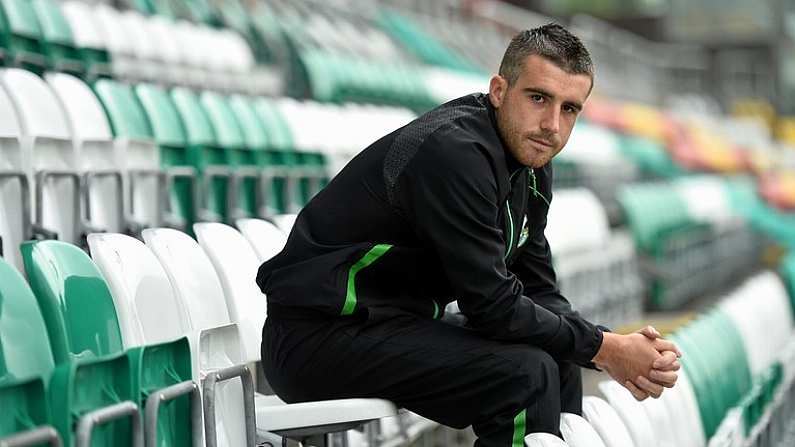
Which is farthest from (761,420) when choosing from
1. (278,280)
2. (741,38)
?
(741,38)

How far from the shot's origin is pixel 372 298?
1791mm

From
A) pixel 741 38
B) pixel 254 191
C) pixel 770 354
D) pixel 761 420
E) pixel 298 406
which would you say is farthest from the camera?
pixel 741 38

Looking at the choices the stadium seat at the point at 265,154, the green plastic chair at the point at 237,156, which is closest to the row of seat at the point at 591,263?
the stadium seat at the point at 265,154

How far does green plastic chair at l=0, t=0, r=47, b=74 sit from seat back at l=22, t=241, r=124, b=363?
175cm

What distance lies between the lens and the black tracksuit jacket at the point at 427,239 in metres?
1.72

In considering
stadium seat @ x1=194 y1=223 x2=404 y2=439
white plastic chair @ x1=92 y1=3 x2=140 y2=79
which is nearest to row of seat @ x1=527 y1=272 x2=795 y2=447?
stadium seat @ x1=194 y1=223 x2=404 y2=439

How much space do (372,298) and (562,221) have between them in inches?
118

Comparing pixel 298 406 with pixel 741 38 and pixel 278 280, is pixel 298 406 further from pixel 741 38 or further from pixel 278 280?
pixel 741 38

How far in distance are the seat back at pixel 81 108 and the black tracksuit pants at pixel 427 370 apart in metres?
1.19

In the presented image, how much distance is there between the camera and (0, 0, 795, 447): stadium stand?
158 centimetres

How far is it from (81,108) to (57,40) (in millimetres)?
766

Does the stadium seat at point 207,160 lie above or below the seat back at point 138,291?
above

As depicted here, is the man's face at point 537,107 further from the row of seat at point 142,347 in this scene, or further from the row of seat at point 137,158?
the row of seat at point 137,158

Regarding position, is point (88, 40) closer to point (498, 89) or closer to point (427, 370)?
point (498, 89)
